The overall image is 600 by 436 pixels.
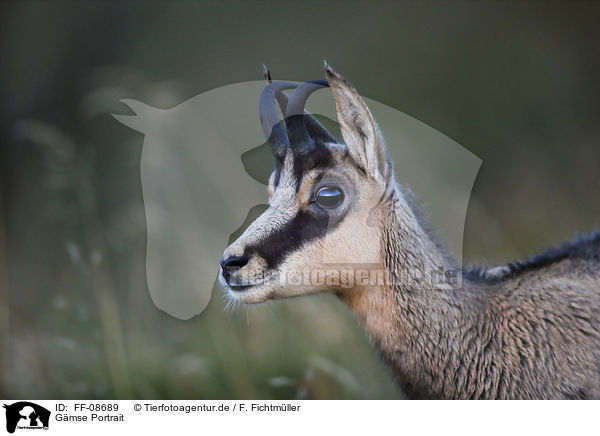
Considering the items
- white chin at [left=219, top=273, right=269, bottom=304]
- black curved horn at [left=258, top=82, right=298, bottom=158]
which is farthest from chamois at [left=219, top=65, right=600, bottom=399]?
black curved horn at [left=258, top=82, right=298, bottom=158]

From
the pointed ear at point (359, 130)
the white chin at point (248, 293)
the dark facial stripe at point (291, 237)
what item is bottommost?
the white chin at point (248, 293)

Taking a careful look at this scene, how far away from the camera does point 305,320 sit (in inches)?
190

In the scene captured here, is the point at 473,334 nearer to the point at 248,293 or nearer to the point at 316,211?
the point at 316,211

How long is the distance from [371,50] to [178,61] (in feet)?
6.11

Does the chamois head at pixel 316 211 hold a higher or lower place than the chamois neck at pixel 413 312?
higher

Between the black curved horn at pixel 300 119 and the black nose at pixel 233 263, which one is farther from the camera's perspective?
the black curved horn at pixel 300 119

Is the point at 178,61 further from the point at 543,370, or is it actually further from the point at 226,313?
the point at 543,370

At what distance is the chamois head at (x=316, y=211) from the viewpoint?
2941 mm

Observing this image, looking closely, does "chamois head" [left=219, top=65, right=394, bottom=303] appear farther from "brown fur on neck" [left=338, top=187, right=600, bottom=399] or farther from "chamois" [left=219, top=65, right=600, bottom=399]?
"brown fur on neck" [left=338, top=187, right=600, bottom=399]

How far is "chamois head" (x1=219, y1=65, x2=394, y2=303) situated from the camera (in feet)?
9.65
